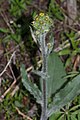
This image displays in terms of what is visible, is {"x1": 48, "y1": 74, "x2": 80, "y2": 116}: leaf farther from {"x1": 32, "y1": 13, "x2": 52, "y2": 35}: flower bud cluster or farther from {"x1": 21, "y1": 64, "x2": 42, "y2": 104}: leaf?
{"x1": 32, "y1": 13, "x2": 52, "y2": 35}: flower bud cluster

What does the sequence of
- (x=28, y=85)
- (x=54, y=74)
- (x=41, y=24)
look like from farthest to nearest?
(x=54, y=74), (x=28, y=85), (x=41, y=24)

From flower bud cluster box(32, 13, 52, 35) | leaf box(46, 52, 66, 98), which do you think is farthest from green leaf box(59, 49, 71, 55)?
flower bud cluster box(32, 13, 52, 35)

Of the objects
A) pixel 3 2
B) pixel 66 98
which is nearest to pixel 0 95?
pixel 66 98

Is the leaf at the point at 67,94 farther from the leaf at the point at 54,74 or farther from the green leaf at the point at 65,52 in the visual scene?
the green leaf at the point at 65,52

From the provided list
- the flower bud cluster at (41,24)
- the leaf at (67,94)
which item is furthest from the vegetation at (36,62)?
the flower bud cluster at (41,24)

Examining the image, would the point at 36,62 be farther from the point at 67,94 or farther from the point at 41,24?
the point at 41,24

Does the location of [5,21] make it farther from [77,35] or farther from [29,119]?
[29,119]

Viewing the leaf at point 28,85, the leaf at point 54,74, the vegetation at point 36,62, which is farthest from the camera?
the leaf at point 54,74

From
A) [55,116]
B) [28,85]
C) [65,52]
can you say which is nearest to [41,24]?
[28,85]
